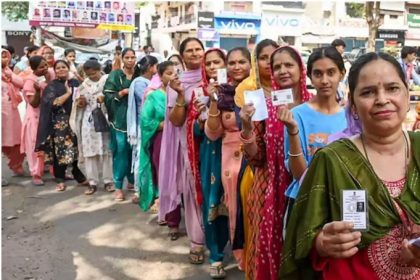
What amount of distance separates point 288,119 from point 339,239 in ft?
3.00

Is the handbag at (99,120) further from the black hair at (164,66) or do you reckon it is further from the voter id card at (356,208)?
the voter id card at (356,208)

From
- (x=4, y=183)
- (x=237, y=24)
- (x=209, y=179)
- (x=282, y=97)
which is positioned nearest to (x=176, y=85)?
(x=209, y=179)

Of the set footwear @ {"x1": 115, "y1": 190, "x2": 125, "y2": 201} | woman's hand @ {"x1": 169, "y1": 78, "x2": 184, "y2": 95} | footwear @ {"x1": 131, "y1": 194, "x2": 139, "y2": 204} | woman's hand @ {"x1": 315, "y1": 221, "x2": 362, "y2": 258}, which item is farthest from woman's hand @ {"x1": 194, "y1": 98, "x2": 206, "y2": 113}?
footwear @ {"x1": 115, "y1": 190, "x2": 125, "y2": 201}

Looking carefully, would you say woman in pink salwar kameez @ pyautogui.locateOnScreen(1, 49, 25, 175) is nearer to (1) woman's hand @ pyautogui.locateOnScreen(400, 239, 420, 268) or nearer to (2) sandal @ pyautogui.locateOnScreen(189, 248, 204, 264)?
(2) sandal @ pyautogui.locateOnScreen(189, 248, 204, 264)

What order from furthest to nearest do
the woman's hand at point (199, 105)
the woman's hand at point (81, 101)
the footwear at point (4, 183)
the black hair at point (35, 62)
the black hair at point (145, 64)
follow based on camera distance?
1. the footwear at point (4, 183)
2. the black hair at point (35, 62)
3. the woman's hand at point (81, 101)
4. the black hair at point (145, 64)
5. the woman's hand at point (199, 105)

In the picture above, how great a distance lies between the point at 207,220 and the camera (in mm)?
3893

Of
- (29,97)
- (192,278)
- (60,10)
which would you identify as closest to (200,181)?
(192,278)

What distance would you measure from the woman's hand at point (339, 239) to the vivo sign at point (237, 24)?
20.7 meters

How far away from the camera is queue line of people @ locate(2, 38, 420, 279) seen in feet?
5.09

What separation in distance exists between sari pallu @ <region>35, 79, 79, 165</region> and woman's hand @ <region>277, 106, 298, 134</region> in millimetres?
4699

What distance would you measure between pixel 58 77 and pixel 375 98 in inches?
218

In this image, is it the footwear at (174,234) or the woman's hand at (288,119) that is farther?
the footwear at (174,234)

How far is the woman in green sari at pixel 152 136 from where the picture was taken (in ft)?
16.4

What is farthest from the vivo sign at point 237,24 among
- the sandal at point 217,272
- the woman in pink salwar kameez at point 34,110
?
the sandal at point 217,272
